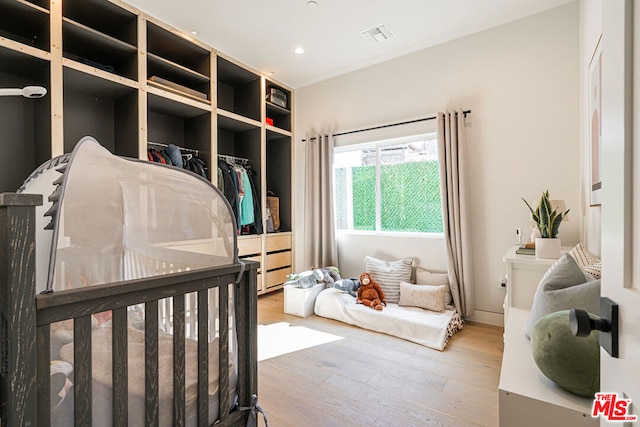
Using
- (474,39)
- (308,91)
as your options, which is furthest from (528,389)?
(308,91)

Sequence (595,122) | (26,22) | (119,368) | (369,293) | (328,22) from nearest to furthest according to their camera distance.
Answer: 1. (119,368)
2. (595,122)
3. (26,22)
4. (328,22)
5. (369,293)

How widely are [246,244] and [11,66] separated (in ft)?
7.71

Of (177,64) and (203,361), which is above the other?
(177,64)

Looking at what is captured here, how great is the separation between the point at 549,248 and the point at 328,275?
207cm

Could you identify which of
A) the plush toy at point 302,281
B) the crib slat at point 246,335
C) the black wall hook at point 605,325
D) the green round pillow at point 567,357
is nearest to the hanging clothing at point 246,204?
the plush toy at point 302,281

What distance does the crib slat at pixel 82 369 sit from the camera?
2.41 feet

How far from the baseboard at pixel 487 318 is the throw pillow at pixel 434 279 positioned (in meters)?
0.26

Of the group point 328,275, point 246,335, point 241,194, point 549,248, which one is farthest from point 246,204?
point 549,248

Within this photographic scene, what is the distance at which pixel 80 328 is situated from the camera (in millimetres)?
741

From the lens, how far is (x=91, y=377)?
763 millimetres

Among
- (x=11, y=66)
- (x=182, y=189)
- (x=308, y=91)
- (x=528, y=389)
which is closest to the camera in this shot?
(x=528, y=389)

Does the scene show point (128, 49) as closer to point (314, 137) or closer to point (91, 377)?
point (314, 137)

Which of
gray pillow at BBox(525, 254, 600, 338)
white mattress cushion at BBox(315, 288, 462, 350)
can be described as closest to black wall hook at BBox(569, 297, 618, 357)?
gray pillow at BBox(525, 254, 600, 338)

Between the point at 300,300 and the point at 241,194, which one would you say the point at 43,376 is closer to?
the point at 300,300
